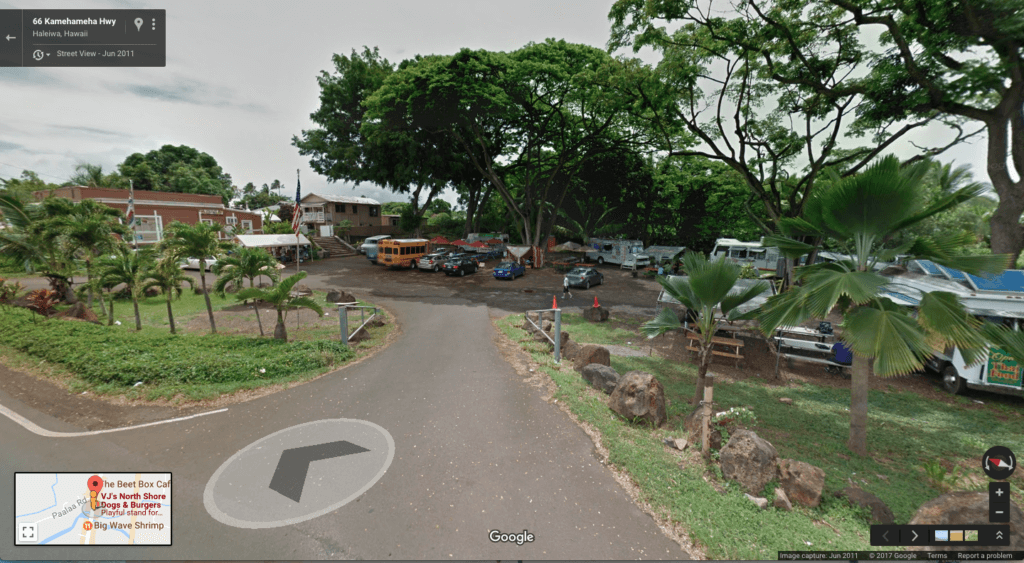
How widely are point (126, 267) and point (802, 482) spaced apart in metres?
17.0

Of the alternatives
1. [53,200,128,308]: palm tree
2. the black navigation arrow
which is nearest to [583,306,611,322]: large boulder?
the black navigation arrow

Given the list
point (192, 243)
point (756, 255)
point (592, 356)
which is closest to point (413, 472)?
point (592, 356)

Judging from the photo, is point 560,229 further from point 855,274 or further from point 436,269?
point 855,274

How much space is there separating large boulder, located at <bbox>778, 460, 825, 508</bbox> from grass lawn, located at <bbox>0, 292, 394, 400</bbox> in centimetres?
914

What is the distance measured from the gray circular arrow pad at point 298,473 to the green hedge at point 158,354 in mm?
3081

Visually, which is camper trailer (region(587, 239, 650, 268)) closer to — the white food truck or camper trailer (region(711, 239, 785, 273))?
camper trailer (region(711, 239, 785, 273))

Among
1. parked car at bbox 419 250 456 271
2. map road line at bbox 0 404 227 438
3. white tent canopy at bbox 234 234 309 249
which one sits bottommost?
map road line at bbox 0 404 227 438

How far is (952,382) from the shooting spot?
8.71 metres

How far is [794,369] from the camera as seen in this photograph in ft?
34.3

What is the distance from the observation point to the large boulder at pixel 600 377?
782 cm

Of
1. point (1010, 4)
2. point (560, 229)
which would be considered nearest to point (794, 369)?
point (1010, 4)

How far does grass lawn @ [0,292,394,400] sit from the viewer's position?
24.5 ft

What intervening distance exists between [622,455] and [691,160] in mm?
38117

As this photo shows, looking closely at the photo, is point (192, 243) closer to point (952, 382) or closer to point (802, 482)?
point (802, 482)
